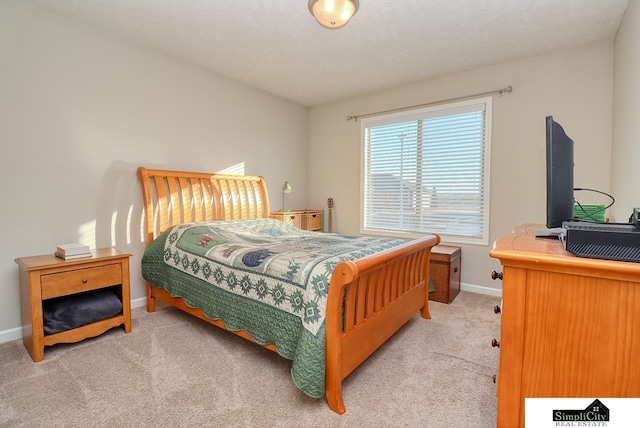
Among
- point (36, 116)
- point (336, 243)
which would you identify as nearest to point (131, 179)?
point (36, 116)

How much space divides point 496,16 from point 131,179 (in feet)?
11.5

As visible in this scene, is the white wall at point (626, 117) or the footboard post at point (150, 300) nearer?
the white wall at point (626, 117)

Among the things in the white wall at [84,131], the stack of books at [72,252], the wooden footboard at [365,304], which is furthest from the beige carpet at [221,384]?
the white wall at [84,131]

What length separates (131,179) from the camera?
114 inches

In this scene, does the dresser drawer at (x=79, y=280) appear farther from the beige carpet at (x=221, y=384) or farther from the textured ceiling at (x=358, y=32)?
the textured ceiling at (x=358, y=32)

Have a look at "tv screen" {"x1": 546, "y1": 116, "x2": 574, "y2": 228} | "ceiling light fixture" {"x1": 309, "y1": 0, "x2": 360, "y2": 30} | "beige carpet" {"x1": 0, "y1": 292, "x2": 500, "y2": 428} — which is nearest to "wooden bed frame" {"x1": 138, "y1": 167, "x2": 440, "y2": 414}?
"beige carpet" {"x1": 0, "y1": 292, "x2": 500, "y2": 428}

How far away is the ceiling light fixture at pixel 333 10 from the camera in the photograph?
1.98 meters

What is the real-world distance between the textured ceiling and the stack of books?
1.87 m

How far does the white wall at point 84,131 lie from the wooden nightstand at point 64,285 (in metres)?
0.35

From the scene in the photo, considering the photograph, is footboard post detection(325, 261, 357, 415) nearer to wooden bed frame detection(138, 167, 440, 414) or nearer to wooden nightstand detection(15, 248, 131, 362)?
wooden bed frame detection(138, 167, 440, 414)

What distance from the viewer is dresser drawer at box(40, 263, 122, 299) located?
207 centimetres

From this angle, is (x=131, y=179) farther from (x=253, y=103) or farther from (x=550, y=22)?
(x=550, y=22)

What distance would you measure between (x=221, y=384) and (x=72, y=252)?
1.51 meters

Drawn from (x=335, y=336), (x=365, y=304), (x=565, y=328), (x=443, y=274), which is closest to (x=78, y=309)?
(x=335, y=336)
